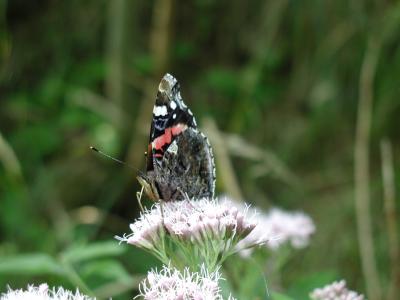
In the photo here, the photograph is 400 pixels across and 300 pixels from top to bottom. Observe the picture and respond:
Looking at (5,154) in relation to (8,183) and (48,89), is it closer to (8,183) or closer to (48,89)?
(8,183)

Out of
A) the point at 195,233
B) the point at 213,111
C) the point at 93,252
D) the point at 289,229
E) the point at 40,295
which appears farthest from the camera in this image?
the point at 213,111

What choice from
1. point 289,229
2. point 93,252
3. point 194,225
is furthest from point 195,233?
point 289,229

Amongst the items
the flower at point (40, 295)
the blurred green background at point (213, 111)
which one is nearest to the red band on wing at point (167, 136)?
the flower at point (40, 295)

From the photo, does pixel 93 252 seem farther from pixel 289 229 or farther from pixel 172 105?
pixel 289 229

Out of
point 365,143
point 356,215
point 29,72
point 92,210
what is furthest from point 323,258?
point 29,72

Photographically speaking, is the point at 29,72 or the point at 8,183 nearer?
the point at 8,183

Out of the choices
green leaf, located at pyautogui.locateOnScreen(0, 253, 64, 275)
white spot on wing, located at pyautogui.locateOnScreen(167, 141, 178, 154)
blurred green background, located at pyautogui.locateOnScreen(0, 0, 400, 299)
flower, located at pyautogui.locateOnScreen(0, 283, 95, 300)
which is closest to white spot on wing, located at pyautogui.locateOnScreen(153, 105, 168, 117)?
white spot on wing, located at pyautogui.locateOnScreen(167, 141, 178, 154)

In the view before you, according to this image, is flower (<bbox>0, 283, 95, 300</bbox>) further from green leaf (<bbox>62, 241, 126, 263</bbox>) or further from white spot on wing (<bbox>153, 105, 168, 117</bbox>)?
white spot on wing (<bbox>153, 105, 168, 117</bbox>)
